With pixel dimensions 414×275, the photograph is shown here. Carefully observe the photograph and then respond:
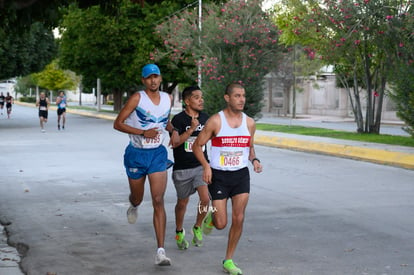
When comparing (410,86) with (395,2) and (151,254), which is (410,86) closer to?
(395,2)

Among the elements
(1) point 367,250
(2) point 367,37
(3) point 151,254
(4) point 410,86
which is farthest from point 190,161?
(2) point 367,37

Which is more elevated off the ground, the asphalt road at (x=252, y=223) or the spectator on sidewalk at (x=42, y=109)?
the spectator on sidewalk at (x=42, y=109)

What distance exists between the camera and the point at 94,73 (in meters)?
47.2

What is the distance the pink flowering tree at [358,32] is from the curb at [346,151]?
242 centimetres

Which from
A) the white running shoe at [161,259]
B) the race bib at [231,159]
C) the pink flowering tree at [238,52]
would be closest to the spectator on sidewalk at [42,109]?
the pink flowering tree at [238,52]

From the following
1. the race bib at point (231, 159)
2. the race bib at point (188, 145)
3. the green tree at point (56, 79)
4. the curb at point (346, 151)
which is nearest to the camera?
the race bib at point (231, 159)

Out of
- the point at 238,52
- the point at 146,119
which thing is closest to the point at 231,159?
the point at 146,119

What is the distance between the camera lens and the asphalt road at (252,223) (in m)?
6.57

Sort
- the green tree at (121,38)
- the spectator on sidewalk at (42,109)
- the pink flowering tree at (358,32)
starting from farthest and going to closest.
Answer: the green tree at (121,38), the spectator on sidewalk at (42,109), the pink flowering tree at (358,32)

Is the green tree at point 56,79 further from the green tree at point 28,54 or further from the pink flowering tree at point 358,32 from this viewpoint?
the pink flowering tree at point 358,32

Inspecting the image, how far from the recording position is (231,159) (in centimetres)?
632

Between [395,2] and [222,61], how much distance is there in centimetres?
1069

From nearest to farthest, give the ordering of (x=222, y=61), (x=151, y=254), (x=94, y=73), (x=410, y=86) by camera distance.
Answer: (x=151, y=254)
(x=410, y=86)
(x=222, y=61)
(x=94, y=73)

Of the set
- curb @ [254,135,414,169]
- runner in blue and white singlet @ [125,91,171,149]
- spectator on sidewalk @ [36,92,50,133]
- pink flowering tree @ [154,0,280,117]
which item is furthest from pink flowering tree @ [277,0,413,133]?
runner in blue and white singlet @ [125,91,171,149]
